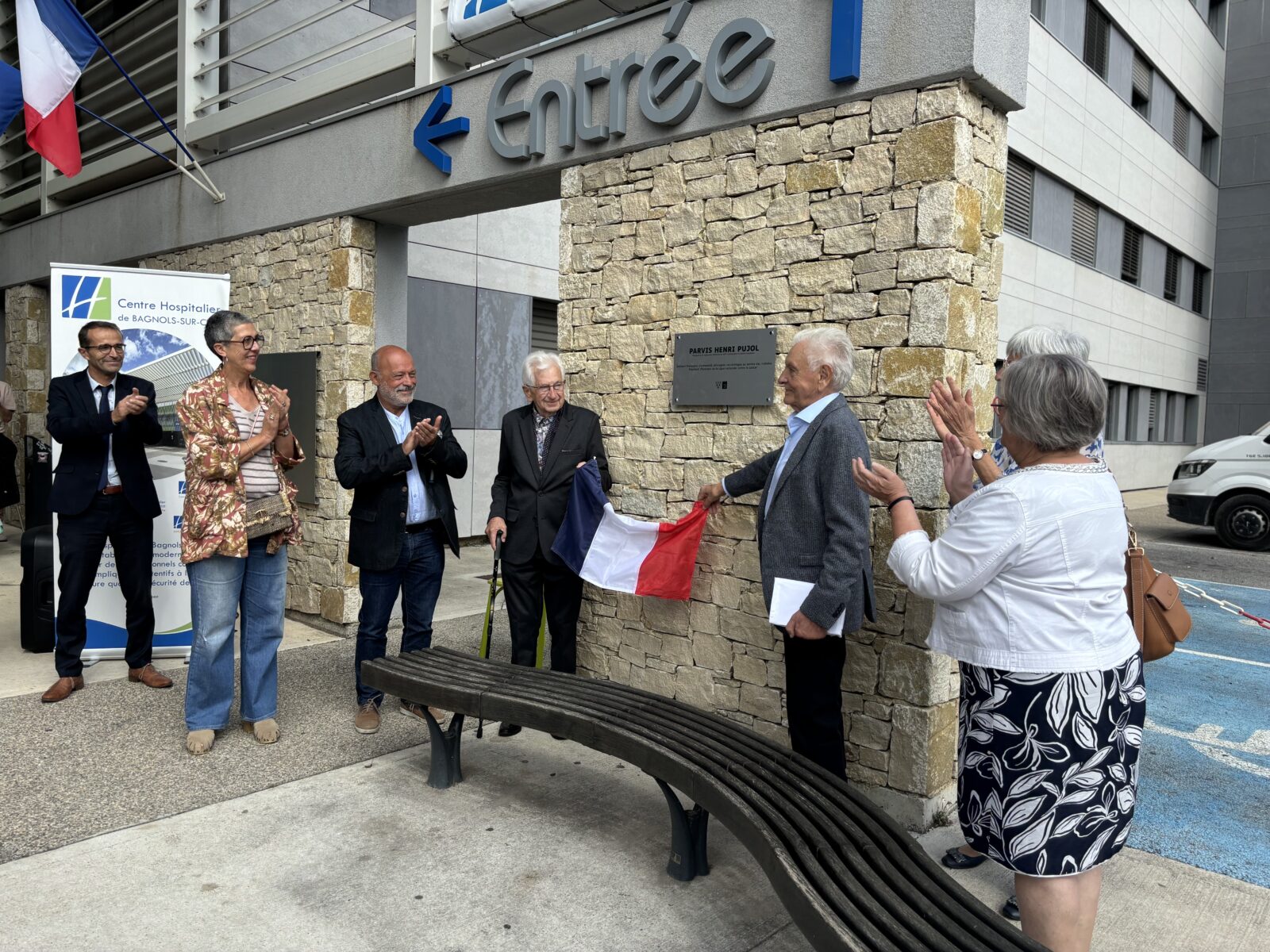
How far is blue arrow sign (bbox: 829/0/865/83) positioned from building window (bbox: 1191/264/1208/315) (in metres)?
23.8

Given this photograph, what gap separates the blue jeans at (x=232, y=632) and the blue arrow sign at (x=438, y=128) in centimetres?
277

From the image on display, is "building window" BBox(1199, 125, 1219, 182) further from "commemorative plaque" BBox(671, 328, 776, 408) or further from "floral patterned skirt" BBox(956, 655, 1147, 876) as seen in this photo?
"floral patterned skirt" BBox(956, 655, 1147, 876)

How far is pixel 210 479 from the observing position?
165 inches

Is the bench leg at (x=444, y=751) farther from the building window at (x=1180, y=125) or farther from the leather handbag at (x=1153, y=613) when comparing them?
the building window at (x=1180, y=125)

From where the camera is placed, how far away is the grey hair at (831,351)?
11.0ft

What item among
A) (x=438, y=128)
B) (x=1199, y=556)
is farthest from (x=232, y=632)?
(x=1199, y=556)

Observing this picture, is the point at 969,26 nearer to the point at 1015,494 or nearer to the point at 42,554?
the point at 1015,494

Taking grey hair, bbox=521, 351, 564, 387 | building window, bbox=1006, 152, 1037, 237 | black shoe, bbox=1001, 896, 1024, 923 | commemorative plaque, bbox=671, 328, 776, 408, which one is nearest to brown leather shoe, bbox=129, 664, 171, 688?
grey hair, bbox=521, 351, 564, 387

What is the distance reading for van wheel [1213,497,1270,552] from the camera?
11625 millimetres

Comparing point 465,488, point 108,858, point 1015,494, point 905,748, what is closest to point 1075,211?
point 465,488

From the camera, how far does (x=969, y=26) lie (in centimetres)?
357

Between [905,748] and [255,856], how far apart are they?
2569 mm

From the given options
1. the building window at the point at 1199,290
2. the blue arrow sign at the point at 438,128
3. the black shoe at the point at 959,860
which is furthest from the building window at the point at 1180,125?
the black shoe at the point at 959,860

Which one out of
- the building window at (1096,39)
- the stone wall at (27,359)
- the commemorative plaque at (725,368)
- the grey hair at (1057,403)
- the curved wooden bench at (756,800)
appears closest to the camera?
the curved wooden bench at (756,800)
